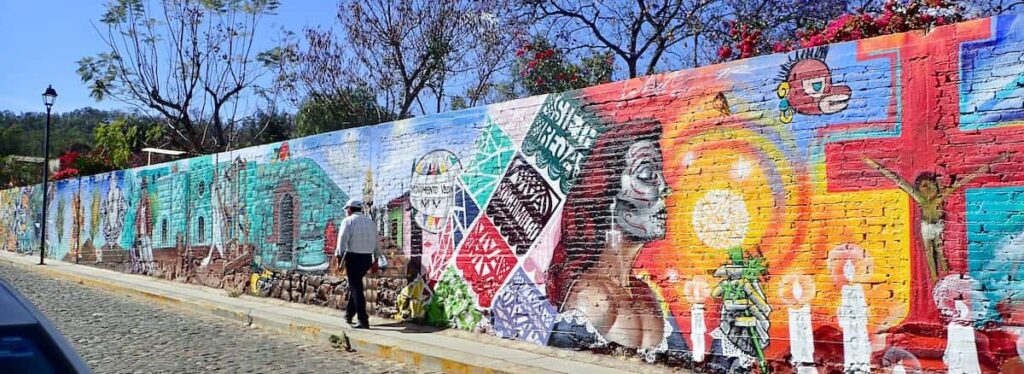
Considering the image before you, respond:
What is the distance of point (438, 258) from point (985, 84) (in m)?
5.97

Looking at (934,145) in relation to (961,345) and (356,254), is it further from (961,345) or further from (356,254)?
(356,254)

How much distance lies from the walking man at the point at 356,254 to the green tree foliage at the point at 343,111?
13.0m

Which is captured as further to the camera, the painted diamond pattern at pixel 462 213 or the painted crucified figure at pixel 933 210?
the painted diamond pattern at pixel 462 213

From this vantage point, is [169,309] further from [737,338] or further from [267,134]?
[267,134]

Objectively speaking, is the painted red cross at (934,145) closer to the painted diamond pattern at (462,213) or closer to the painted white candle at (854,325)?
the painted white candle at (854,325)

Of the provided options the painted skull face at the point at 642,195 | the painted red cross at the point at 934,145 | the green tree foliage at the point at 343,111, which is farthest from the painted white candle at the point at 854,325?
the green tree foliage at the point at 343,111

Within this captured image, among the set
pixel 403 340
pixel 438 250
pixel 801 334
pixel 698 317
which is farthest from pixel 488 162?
pixel 801 334

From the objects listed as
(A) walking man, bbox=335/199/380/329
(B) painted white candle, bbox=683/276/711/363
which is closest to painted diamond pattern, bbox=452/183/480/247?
(A) walking man, bbox=335/199/380/329

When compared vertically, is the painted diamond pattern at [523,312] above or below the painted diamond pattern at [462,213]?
below

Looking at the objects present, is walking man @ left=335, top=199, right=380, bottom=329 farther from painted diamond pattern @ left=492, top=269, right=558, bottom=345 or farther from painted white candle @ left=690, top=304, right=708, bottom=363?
painted white candle @ left=690, top=304, right=708, bottom=363

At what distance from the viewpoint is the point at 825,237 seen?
6.04 metres

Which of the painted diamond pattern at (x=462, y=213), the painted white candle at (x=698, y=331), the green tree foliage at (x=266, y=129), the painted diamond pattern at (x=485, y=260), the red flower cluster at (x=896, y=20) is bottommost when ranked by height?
the painted white candle at (x=698, y=331)

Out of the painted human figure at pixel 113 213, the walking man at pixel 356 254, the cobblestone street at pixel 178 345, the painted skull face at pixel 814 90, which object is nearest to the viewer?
the painted skull face at pixel 814 90

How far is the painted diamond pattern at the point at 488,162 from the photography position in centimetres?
871
